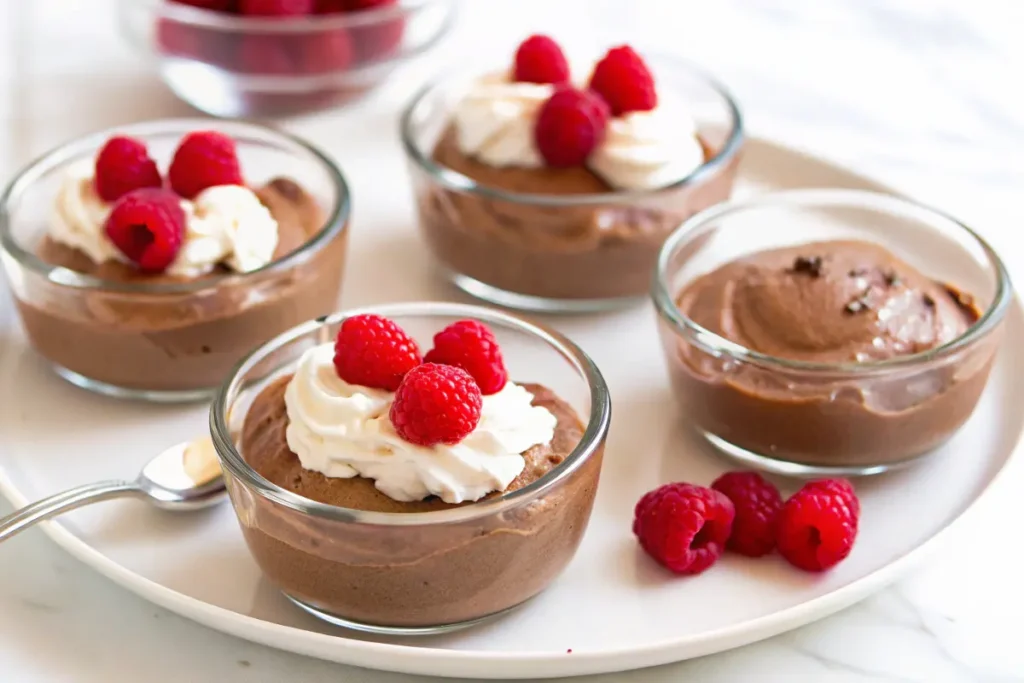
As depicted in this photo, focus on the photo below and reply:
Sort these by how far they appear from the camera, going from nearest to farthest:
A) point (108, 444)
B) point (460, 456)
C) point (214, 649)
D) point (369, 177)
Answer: point (460, 456) < point (214, 649) < point (108, 444) < point (369, 177)

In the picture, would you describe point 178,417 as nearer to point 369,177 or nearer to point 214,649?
point 214,649

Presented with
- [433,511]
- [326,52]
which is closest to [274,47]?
[326,52]

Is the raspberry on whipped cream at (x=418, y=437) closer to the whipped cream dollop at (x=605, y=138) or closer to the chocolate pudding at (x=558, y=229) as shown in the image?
the chocolate pudding at (x=558, y=229)

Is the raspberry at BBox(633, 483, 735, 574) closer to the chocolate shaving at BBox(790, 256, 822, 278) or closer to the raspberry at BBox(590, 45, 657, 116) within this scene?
the chocolate shaving at BBox(790, 256, 822, 278)

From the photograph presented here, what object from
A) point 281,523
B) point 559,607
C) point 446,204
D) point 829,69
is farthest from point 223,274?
point 829,69

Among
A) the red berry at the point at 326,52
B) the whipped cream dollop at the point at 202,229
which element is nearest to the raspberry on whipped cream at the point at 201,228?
the whipped cream dollop at the point at 202,229

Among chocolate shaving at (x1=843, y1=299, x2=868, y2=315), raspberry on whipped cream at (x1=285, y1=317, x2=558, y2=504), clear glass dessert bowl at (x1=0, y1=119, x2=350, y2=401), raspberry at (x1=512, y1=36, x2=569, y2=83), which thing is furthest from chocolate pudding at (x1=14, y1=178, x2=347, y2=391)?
chocolate shaving at (x1=843, y1=299, x2=868, y2=315)

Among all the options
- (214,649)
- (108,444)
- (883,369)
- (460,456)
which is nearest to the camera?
(460,456)
